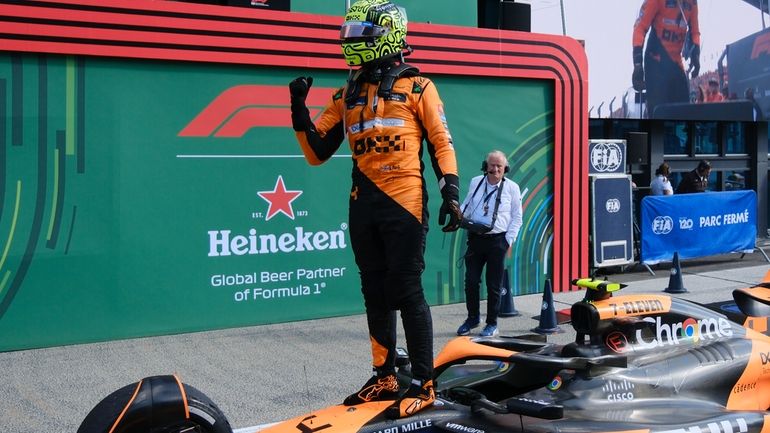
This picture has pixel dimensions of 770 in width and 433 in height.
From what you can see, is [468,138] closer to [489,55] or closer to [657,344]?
[489,55]

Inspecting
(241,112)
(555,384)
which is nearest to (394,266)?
(555,384)

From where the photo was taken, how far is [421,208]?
14.6 ft

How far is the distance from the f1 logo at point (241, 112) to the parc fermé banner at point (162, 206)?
1cm

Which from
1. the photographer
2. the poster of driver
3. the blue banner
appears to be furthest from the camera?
the poster of driver

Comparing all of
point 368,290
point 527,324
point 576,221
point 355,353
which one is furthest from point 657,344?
point 576,221

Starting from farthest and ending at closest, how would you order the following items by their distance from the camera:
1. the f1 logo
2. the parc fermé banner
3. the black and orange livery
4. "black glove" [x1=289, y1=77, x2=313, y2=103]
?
1. the f1 logo
2. the parc fermé banner
3. "black glove" [x1=289, y1=77, x2=313, y2=103]
4. the black and orange livery

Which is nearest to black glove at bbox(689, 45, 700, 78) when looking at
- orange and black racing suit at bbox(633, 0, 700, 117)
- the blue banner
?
orange and black racing suit at bbox(633, 0, 700, 117)

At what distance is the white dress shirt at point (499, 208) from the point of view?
821 centimetres

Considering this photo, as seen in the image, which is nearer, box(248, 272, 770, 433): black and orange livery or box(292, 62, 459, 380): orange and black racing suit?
box(248, 272, 770, 433): black and orange livery

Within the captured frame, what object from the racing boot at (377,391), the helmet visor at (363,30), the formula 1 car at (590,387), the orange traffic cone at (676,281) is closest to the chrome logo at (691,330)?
the formula 1 car at (590,387)

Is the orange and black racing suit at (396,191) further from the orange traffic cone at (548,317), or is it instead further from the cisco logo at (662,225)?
the cisco logo at (662,225)

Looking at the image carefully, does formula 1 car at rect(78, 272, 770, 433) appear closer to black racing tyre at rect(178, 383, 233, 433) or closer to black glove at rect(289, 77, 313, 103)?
black racing tyre at rect(178, 383, 233, 433)

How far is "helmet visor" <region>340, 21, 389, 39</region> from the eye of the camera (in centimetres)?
443

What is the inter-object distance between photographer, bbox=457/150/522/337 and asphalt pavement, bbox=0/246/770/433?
16.2 inches
